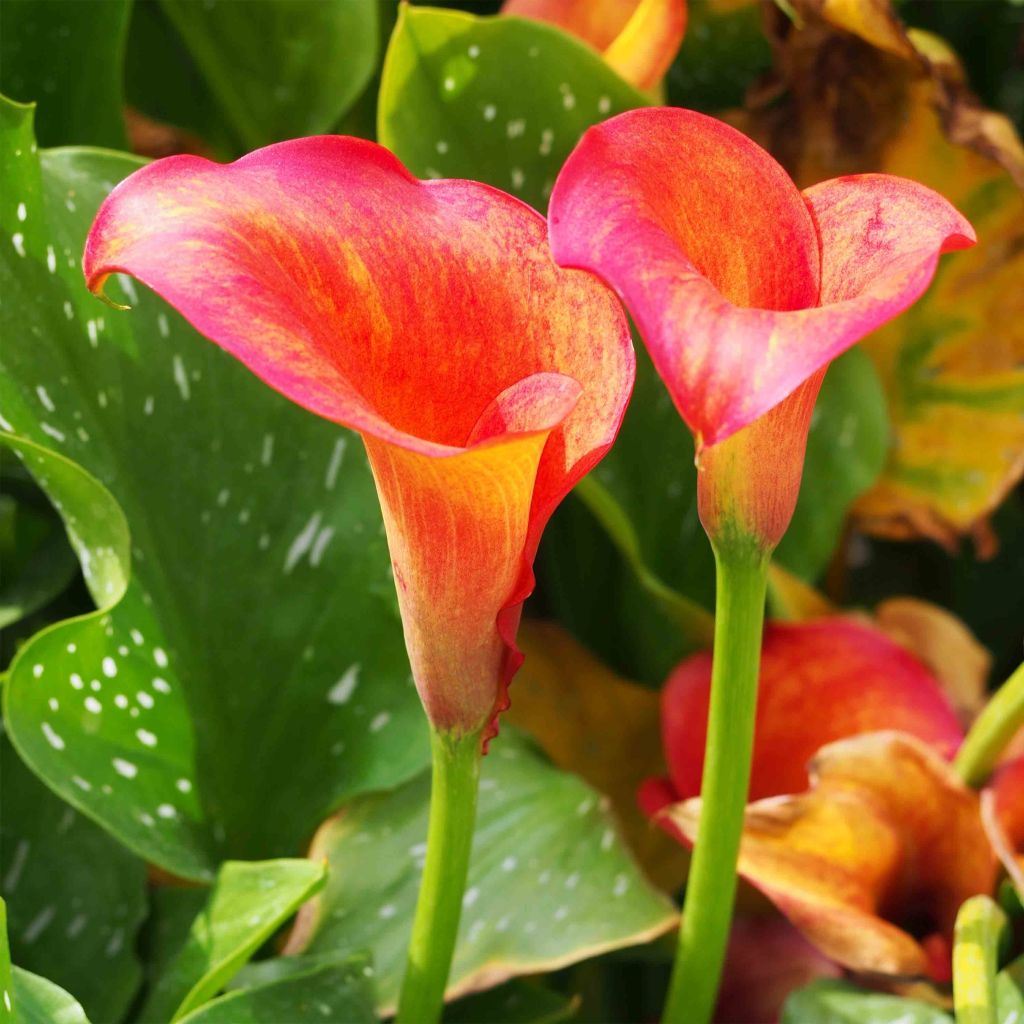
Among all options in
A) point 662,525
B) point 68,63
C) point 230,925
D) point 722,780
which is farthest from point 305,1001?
point 68,63

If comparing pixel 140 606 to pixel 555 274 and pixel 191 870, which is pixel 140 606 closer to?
pixel 191 870

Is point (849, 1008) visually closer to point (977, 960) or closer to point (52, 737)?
point (977, 960)

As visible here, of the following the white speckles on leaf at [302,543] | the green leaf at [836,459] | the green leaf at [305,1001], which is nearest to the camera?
the green leaf at [305,1001]

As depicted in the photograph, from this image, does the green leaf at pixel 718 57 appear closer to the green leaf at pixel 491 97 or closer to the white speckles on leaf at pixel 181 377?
the green leaf at pixel 491 97

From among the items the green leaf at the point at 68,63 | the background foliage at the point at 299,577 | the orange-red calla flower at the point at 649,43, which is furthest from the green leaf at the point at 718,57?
the green leaf at the point at 68,63

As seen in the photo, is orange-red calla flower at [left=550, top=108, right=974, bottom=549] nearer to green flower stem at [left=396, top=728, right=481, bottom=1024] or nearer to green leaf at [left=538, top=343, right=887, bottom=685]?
green flower stem at [left=396, top=728, right=481, bottom=1024]

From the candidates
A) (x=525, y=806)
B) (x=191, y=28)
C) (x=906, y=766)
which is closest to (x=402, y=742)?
(x=525, y=806)
